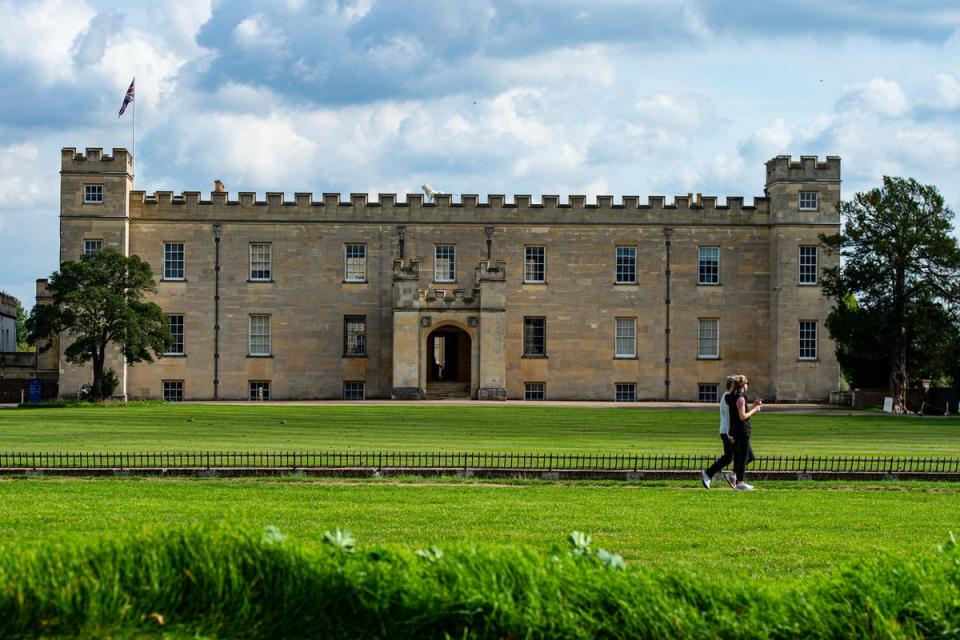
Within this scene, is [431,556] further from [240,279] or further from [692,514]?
[240,279]

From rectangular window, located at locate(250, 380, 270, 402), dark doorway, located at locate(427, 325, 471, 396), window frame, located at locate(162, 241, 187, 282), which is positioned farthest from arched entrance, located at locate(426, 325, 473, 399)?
window frame, located at locate(162, 241, 187, 282)

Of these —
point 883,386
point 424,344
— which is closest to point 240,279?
point 424,344

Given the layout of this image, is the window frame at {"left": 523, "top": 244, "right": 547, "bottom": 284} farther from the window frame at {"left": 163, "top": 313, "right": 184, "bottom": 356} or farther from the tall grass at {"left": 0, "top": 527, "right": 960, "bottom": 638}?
the tall grass at {"left": 0, "top": 527, "right": 960, "bottom": 638}

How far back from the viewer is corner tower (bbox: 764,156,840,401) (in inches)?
2196

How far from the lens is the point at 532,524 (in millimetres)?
14008

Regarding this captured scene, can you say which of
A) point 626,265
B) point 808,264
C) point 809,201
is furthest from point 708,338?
point 809,201

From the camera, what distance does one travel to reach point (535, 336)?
5675cm

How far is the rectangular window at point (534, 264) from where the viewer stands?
56750 millimetres

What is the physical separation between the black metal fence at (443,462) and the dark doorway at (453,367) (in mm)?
32226

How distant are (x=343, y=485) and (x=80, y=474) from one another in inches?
182

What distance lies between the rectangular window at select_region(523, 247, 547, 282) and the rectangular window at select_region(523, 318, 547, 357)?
197 centimetres

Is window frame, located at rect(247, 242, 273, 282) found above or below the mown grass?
above

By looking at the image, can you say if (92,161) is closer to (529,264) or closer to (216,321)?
(216,321)

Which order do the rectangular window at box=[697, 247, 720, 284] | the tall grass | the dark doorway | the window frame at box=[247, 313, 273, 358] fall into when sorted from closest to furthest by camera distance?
1. the tall grass
2. the dark doorway
3. the window frame at box=[247, 313, 273, 358]
4. the rectangular window at box=[697, 247, 720, 284]
